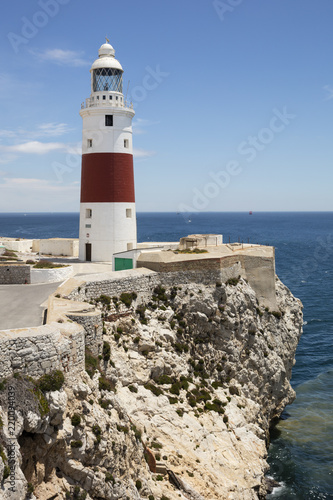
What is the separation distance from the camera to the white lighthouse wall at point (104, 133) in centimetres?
3356

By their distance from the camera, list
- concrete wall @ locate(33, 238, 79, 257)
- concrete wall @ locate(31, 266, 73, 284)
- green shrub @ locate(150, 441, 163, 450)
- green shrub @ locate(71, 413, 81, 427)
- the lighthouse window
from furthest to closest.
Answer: concrete wall @ locate(33, 238, 79, 257) → the lighthouse window → concrete wall @ locate(31, 266, 73, 284) → green shrub @ locate(150, 441, 163, 450) → green shrub @ locate(71, 413, 81, 427)

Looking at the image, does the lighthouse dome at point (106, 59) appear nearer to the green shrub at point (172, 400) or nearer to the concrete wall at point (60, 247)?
→ the concrete wall at point (60, 247)

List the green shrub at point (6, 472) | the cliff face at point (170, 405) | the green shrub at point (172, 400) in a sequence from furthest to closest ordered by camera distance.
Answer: the green shrub at point (172, 400) < the cliff face at point (170, 405) < the green shrub at point (6, 472)

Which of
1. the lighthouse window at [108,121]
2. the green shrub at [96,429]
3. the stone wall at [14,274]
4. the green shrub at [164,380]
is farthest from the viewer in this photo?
the lighthouse window at [108,121]

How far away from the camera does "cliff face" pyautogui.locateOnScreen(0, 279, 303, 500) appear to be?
A: 1480 centimetres

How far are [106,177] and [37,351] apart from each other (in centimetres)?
2085

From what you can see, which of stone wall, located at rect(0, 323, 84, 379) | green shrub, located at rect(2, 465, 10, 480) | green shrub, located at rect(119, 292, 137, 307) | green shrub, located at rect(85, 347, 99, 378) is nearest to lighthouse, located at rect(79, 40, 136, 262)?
green shrub, located at rect(119, 292, 137, 307)

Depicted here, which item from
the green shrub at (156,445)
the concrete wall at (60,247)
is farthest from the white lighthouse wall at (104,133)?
the green shrub at (156,445)

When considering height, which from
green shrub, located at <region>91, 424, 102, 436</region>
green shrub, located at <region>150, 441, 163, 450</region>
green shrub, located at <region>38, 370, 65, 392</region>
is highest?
green shrub, located at <region>38, 370, 65, 392</region>

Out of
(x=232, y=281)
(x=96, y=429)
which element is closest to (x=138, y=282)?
(x=232, y=281)

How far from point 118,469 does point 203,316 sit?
1266 centimetres

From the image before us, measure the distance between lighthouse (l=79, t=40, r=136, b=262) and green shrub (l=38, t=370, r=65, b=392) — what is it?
20.2 m

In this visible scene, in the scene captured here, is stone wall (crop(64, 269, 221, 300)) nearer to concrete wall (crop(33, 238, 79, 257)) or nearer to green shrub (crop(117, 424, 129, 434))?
green shrub (crop(117, 424, 129, 434))

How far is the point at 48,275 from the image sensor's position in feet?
88.1
